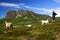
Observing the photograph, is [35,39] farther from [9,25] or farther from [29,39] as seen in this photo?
[9,25]

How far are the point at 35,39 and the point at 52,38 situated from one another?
303cm

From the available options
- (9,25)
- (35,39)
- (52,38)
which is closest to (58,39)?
(52,38)

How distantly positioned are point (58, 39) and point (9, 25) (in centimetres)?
6142

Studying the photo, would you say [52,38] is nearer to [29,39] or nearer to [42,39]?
[42,39]

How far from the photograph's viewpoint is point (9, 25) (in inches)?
3361

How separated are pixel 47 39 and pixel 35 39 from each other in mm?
1921

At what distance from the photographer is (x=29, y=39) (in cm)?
2528

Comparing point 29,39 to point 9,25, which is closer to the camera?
point 29,39

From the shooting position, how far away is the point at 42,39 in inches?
1033

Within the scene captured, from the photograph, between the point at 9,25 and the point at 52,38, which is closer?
the point at 52,38

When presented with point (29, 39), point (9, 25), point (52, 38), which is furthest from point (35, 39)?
point (9, 25)

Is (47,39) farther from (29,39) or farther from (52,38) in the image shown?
(29,39)

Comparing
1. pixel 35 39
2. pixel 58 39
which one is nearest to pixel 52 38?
pixel 58 39

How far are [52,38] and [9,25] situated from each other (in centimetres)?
6025
